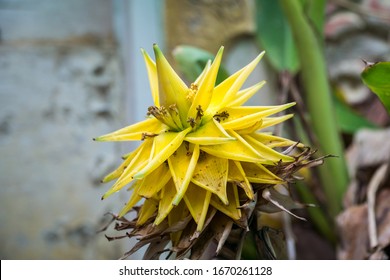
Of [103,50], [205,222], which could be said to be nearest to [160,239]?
[205,222]

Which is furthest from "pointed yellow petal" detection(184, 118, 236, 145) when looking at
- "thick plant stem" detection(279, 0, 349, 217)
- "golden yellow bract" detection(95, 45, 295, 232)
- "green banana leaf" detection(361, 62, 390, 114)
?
"thick plant stem" detection(279, 0, 349, 217)

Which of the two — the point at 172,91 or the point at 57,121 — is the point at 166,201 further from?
the point at 57,121

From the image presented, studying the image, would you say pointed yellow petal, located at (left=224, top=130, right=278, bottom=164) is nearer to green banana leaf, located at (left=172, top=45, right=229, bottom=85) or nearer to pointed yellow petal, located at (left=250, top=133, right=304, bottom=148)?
pointed yellow petal, located at (left=250, top=133, right=304, bottom=148)

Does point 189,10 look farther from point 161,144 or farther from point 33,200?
point 161,144

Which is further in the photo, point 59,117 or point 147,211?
point 59,117

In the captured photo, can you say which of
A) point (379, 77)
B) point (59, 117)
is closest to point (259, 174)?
point (379, 77)
